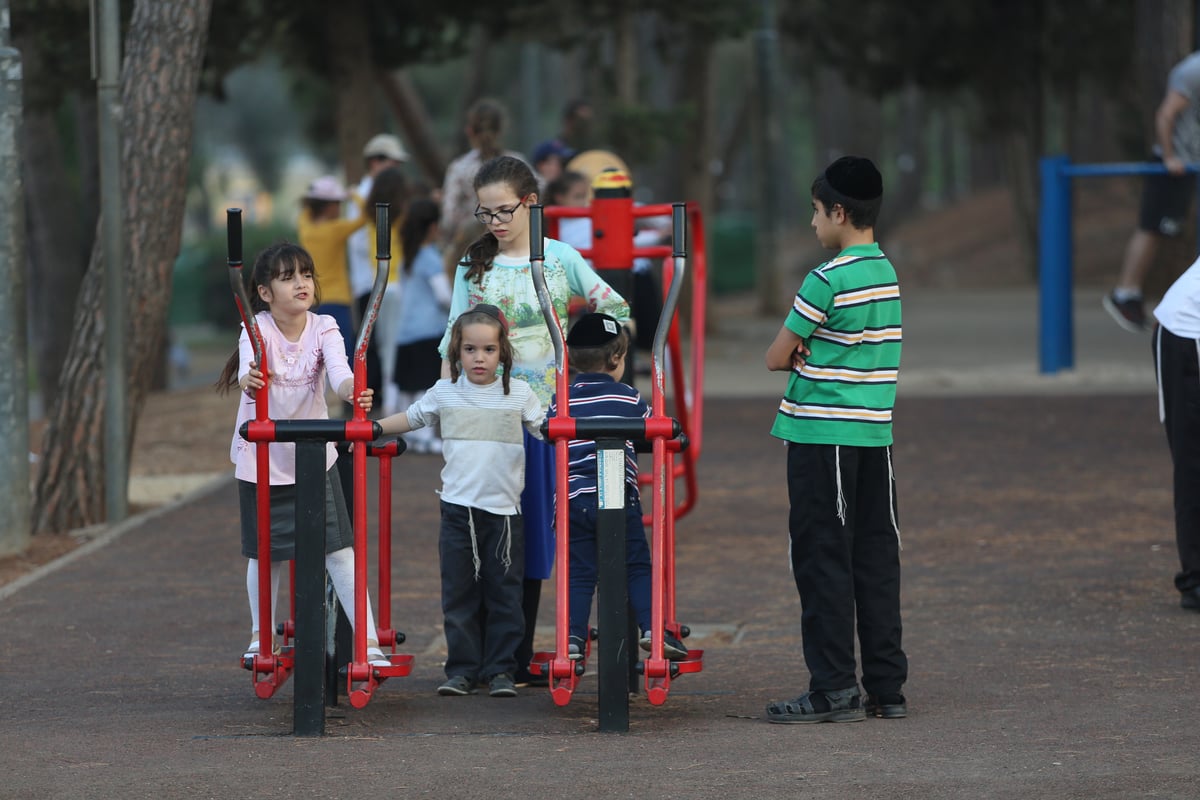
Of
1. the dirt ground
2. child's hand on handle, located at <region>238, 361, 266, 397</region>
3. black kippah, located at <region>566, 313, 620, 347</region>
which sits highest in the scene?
black kippah, located at <region>566, 313, 620, 347</region>

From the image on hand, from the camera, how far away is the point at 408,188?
38.7ft

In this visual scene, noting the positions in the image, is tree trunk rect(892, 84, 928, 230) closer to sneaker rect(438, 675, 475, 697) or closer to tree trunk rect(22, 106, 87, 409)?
tree trunk rect(22, 106, 87, 409)

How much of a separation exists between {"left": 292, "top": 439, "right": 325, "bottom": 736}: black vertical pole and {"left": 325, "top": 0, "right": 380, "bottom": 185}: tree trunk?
37.8 feet

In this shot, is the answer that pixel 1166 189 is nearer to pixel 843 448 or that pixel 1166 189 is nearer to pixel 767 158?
pixel 843 448

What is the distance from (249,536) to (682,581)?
277cm

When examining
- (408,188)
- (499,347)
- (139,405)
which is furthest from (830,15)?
(499,347)

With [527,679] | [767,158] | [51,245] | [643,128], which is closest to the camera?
[527,679]

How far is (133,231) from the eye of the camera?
32.2ft

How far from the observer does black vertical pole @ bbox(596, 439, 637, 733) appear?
5.26 meters

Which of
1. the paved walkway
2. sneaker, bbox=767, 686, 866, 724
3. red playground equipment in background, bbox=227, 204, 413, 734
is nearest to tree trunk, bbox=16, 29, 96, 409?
the paved walkway

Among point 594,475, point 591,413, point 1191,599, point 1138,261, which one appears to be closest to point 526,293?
point 591,413

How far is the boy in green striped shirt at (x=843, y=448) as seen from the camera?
5.33 m

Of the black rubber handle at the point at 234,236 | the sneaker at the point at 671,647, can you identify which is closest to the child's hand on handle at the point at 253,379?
the black rubber handle at the point at 234,236

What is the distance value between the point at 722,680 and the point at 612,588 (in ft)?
3.60
